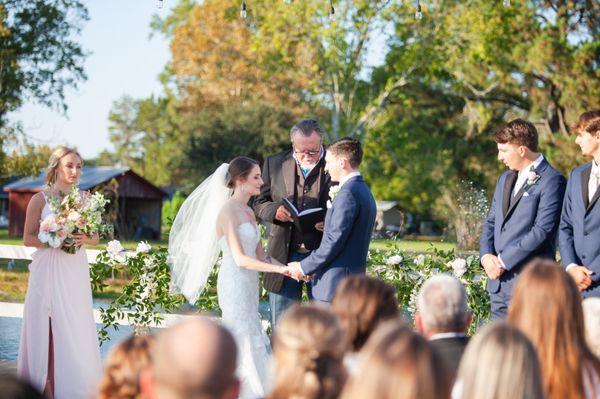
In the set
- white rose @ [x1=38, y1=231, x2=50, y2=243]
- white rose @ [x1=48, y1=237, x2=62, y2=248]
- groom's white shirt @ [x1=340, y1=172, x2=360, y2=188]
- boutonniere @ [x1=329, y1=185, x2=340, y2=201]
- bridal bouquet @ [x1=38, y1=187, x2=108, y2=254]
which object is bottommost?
white rose @ [x1=48, y1=237, x2=62, y2=248]

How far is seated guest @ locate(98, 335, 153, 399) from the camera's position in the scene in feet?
10.3

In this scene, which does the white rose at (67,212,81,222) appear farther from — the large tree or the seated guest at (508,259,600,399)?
the large tree

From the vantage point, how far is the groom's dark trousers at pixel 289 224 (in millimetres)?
6930

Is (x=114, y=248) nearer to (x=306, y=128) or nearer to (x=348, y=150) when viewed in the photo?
(x=306, y=128)

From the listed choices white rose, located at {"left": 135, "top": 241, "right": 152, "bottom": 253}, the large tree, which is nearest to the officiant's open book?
white rose, located at {"left": 135, "top": 241, "right": 152, "bottom": 253}

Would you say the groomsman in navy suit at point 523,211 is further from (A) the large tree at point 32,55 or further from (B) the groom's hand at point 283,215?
(A) the large tree at point 32,55

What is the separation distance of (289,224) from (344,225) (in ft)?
3.31

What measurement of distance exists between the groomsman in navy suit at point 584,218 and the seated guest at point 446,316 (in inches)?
91.5

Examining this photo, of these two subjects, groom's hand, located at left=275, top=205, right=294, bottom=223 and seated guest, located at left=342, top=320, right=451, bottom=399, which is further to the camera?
groom's hand, located at left=275, top=205, right=294, bottom=223

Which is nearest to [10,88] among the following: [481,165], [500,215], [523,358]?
[481,165]

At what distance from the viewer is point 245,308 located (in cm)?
675

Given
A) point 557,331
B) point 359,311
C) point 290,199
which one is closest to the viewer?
point 557,331

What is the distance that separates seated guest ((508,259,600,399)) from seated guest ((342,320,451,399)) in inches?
40.7

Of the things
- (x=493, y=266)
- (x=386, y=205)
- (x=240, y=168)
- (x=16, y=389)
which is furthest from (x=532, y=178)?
(x=386, y=205)
